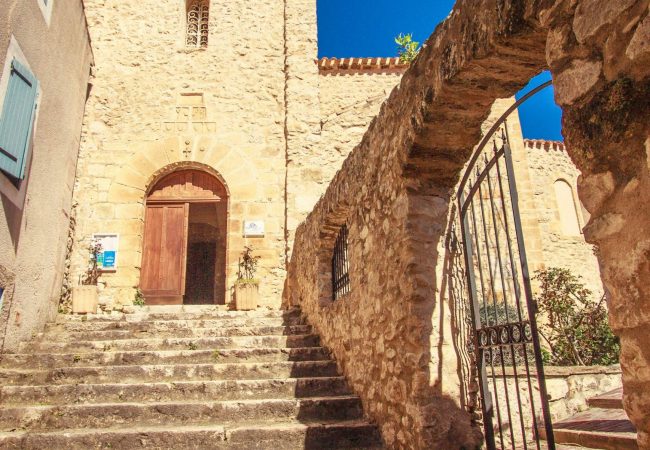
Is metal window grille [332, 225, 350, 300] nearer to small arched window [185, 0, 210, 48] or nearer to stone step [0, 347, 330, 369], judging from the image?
stone step [0, 347, 330, 369]

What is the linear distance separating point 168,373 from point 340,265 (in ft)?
6.99

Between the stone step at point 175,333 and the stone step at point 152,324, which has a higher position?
the stone step at point 152,324

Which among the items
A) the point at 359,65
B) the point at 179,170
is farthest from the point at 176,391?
the point at 359,65

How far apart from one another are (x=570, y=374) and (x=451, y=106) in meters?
3.17

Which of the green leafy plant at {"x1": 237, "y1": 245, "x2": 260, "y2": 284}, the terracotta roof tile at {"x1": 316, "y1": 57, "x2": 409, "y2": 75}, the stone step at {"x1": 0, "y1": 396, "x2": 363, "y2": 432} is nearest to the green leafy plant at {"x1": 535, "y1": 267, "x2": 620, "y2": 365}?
the stone step at {"x1": 0, "y1": 396, "x2": 363, "y2": 432}

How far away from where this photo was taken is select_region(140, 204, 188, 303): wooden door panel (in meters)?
8.47

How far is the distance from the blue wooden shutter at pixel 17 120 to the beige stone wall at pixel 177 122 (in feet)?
11.4

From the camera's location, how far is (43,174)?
5.96 meters

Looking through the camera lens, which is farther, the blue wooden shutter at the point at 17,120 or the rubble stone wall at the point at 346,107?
the rubble stone wall at the point at 346,107

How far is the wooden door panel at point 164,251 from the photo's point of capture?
8469mm

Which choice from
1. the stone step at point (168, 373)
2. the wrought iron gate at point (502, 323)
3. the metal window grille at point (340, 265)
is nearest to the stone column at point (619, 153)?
the wrought iron gate at point (502, 323)

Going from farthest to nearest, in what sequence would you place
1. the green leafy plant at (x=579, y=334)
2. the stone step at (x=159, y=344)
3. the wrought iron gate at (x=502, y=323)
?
the green leafy plant at (x=579, y=334), the stone step at (x=159, y=344), the wrought iron gate at (x=502, y=323)

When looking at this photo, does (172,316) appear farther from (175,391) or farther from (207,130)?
(207,130)

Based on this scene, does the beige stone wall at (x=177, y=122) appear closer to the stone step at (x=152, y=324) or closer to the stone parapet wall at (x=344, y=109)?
the stone parapet wall at (x=344, y=109)
